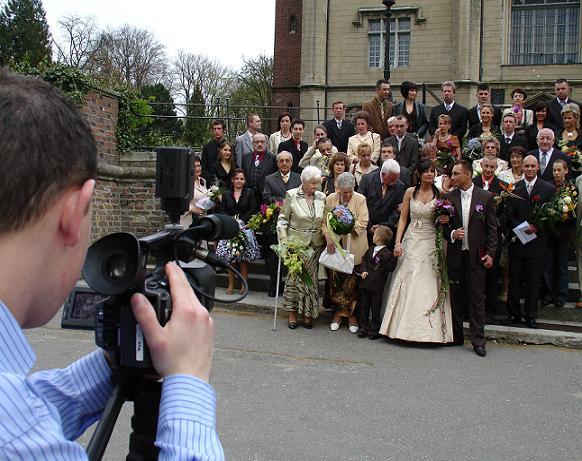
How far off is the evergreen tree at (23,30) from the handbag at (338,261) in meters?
39.1

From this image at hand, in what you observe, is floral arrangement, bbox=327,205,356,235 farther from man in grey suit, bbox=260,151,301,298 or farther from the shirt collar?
the shirt collar

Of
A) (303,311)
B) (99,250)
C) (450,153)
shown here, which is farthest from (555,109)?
(99,250)

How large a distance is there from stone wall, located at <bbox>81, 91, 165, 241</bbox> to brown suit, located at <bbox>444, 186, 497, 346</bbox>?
7590mm

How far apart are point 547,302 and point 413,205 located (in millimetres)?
2705

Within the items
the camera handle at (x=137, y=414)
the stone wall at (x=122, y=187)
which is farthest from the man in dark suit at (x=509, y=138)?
the camera handle at (x=137, y=414)

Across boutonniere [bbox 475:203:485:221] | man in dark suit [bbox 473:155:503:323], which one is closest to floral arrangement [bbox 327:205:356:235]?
boutonniere [bbox 475:203:485:221]

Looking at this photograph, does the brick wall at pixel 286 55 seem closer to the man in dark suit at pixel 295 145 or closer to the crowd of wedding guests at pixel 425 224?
the man in dark suit at pixel 295 145

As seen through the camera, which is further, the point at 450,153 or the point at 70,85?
the point at 70,85

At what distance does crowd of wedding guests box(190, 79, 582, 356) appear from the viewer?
836 centimetres

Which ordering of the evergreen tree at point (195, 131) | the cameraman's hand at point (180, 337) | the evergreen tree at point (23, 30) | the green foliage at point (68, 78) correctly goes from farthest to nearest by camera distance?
1. the evergreen tree at point (23, 30)
2. the evergreen tree at point (195, 131)
3. the green foliage at point (68, 78)
4. the cameraman's hand at point (180, 337)

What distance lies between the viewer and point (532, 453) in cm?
496

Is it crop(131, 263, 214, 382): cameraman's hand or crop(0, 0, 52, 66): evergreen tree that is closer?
crop(131, 263, 214, 382): cameraman's hand

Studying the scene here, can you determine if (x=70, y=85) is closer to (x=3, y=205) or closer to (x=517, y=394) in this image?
(x=517, y=394)

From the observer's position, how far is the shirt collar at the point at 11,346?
1.11 m
